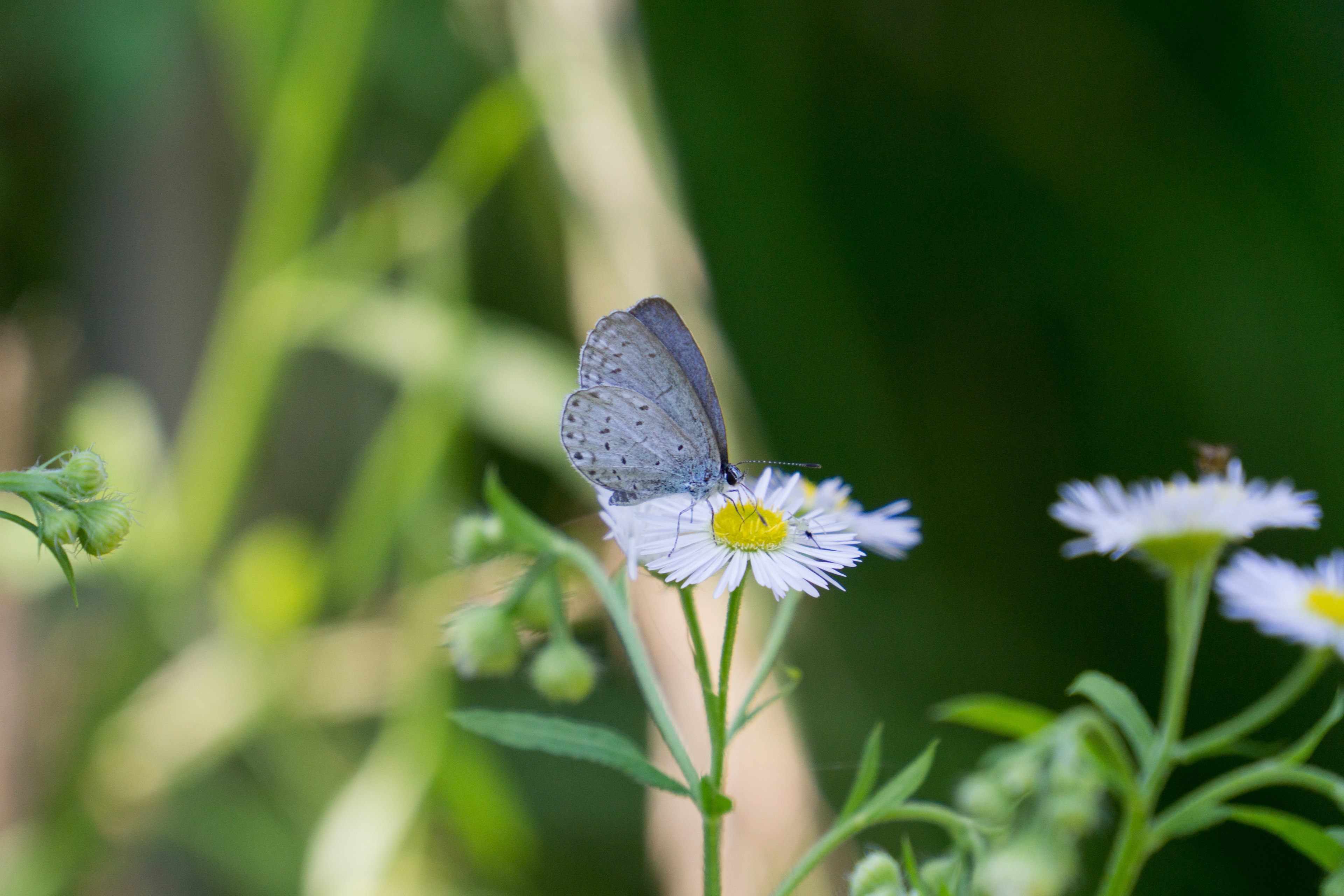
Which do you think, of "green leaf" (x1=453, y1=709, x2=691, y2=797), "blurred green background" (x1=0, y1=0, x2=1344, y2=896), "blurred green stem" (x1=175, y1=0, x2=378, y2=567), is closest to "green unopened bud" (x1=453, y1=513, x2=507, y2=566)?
"green leaf" (x1=453, y1=709, x2=691, y2=797)

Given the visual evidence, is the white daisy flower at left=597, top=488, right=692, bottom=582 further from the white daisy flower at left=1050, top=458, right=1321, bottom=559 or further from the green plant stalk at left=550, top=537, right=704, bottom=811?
the white daisy flower at left=1050, top=458, right=1321, bottom=559

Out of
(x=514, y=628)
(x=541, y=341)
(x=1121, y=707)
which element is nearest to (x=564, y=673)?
(x=514, y=628)

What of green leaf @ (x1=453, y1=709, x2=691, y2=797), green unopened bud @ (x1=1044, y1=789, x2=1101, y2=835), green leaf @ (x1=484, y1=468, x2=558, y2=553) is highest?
green leaf @ (x1=484, y1=468, x2=558, y2=553)

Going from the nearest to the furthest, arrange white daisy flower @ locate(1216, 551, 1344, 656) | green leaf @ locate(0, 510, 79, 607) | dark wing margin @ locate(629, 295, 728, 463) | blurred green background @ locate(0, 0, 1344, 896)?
1. green leaf @ locate(0, 510, 79, 607)
2. white daisy flower @ locate(1216, 551, 1344, 656)
3. dark wing margin @ locate(629, 295, 728, 463)
4. blurred green background @ locate(0, 0, 1344, 896)

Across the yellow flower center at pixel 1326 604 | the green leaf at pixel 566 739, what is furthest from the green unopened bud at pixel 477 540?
the yellow flower center at pixel 1326 604

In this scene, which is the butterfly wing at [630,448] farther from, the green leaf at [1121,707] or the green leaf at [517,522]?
the green leaf at [1121,707]

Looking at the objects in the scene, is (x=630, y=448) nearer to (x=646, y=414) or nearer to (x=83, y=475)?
(x=646, y=414)

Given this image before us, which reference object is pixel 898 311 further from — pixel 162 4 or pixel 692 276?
pixel 162 4

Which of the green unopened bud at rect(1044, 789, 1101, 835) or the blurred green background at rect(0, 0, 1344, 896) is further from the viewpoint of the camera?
the blurred green background at rect(0, 0, 1344, 896)
